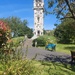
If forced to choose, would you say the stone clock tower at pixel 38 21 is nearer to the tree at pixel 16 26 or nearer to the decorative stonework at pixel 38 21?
the decorative stonework at pixel 38 21

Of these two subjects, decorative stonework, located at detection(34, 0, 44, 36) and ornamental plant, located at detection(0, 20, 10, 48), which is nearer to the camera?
ornamental plant, located at detection(0, 20, 10, 48)

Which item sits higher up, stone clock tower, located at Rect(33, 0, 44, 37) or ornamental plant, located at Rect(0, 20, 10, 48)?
stone clock tower, located at Rect(33, 0, 44, 37)

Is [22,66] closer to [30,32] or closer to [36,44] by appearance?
[36,44]

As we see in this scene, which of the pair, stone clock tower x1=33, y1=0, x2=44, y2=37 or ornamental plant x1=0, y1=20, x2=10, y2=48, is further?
stone clock tower x1=33, y1=0, x2=44, y2=37

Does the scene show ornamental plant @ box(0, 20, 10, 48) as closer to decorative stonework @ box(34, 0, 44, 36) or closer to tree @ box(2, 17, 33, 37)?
tree @ box(2, 17, 33, 37)

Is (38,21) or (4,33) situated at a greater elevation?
(38,21)

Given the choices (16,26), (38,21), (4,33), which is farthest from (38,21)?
(4,33)

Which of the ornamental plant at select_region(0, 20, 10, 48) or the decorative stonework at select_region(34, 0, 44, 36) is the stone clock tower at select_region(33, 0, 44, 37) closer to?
the decorative stonework at select_region(34, 0, 44, 36)

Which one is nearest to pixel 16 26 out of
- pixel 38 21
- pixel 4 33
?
pixel 38 21

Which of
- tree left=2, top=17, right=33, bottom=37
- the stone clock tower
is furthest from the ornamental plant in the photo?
the stone clock tower

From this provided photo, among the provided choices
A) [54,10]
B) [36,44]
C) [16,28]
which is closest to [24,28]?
[16,28]

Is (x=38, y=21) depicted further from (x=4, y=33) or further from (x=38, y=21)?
(x=4, y=33)

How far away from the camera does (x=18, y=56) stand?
258 inches

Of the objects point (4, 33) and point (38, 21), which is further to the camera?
point (38, 21)
